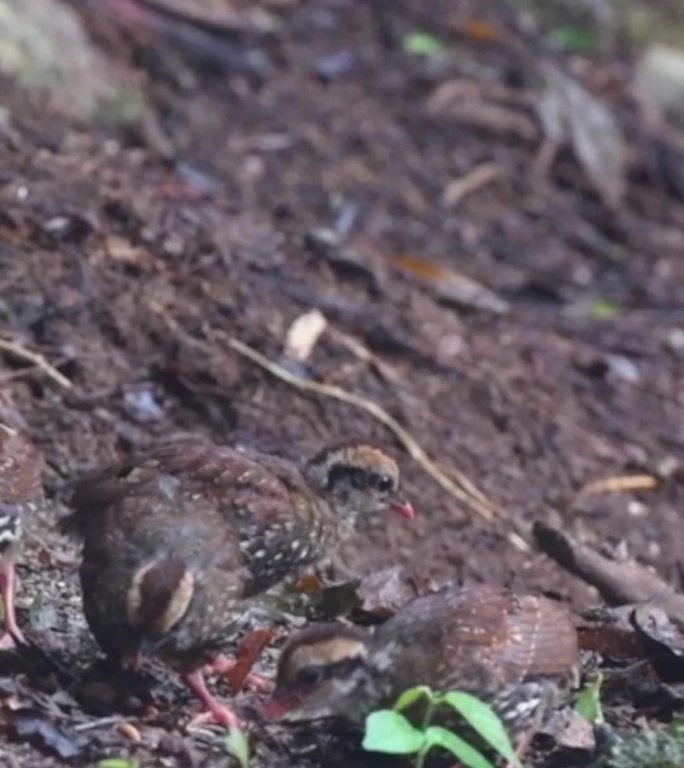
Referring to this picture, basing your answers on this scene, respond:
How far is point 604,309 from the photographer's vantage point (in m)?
11.3

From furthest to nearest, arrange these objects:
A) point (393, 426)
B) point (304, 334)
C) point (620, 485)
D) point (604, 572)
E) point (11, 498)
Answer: point (620, 485) < point (304, 334) < point (393, 426) < point (604, 572) < point (11, 498)


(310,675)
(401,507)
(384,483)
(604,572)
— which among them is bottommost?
(604,572)

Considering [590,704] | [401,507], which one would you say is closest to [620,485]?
[401,507]

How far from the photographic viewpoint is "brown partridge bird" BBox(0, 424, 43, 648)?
539 centimetres

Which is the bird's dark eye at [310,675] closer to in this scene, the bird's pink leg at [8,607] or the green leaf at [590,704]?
the green leaf at [590,704]

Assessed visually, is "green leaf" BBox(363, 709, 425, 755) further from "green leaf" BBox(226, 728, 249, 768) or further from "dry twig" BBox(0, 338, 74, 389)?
"dry twig" BBox(0, 338, 74, 389)

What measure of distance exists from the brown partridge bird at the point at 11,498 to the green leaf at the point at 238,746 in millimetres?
870

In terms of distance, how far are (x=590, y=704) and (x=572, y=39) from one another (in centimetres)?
1031

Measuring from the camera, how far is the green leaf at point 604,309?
11180mm

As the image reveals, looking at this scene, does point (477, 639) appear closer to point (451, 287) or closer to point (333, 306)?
point (333, 306)

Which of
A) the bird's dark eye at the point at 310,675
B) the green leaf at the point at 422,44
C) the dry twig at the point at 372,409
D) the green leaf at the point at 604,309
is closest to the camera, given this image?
the bird's dark eye at the point at 310,675

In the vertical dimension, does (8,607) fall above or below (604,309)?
above

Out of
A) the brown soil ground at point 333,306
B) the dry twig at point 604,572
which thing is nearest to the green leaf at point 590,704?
the brown soil ground at point 333,306

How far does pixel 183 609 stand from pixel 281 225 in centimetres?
566
